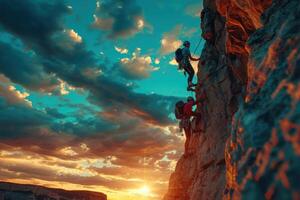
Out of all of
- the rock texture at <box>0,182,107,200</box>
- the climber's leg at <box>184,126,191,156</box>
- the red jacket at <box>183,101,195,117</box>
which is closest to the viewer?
the red jacket at <box>183,101,195,117</box>

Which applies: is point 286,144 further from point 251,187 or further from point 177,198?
point 177,198

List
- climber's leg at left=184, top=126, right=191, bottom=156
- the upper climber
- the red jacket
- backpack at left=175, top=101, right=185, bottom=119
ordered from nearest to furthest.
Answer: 1. the red jacket
2. the upper climber
3. backpack at left=175, top=101, right=185, bottom=119
4. climber's leg at left=184, top=126, right=191, bottom=156

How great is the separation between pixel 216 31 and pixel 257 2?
1227cm

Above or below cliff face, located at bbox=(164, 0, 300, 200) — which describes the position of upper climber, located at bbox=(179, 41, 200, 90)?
above

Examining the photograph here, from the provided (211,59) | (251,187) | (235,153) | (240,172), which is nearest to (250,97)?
(235,153)

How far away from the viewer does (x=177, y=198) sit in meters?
22.3

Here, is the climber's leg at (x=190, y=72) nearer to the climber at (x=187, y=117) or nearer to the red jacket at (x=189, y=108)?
the climber at (x=187, y=117)

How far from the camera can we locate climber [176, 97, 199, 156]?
2000 cm

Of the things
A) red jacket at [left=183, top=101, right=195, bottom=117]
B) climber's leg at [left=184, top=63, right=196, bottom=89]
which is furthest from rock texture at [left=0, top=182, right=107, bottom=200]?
climber's leg at [left=184, top=63, right=196, bottom=89]

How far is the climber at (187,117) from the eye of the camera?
20.0 metres

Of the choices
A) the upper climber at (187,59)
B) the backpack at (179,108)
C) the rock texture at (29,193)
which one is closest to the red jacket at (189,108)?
the backpack at (179,108)

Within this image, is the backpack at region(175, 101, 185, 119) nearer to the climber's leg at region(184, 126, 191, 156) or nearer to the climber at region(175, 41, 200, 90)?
the climber's leg at region(184, 126, 191, 156)

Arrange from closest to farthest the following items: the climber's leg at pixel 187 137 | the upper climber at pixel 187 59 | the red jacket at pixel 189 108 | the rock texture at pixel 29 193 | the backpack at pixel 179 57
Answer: the red jacket at pixel 189 108, the upper climber at pixel 187 59, the backpack at pixel 179 57, the climber's leg at pixel 187 137, the rock texture at pixel 29 193

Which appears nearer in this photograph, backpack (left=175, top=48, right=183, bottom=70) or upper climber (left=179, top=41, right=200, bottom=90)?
upper climber (left=179, top=41, right=200, bottom=90)
